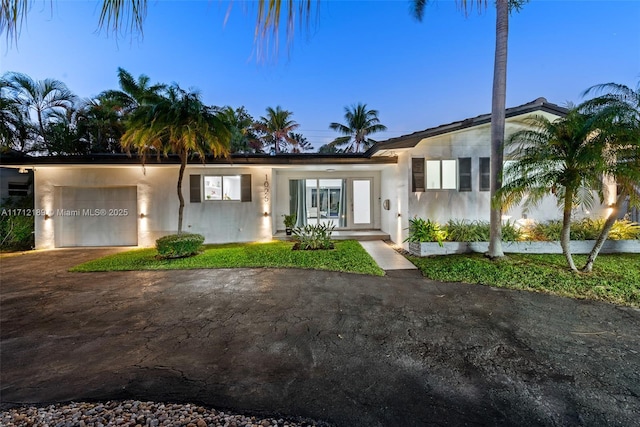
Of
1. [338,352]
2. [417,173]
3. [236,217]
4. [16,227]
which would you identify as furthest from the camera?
[236,217]

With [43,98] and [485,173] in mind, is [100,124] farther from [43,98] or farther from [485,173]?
[485,173]

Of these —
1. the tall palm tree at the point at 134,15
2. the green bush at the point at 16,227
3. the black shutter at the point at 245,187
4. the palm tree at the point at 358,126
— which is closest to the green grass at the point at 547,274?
the tall palm tree at the point at 134,15

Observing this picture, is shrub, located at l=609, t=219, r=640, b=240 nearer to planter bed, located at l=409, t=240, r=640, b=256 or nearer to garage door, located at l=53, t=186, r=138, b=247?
planter bed, located at l=409, t=240, r=640, b=256

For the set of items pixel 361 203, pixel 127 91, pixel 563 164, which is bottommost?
pixel 361 203

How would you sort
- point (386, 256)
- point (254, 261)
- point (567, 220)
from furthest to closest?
point (386, 256)
point (254, 261)
point (567, 220)

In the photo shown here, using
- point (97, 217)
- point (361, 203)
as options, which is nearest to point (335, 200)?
point (361, 203)

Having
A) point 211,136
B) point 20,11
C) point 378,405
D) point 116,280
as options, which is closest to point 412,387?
point 378,405

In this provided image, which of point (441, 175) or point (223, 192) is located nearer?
point (441, 175)

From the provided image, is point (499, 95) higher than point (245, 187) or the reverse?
higher

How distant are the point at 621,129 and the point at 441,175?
4103 millimetres

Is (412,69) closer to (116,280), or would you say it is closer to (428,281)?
(428,281)

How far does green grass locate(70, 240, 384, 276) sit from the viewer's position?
692cm

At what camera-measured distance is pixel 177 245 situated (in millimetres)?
7918

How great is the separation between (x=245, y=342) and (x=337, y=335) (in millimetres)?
1155
